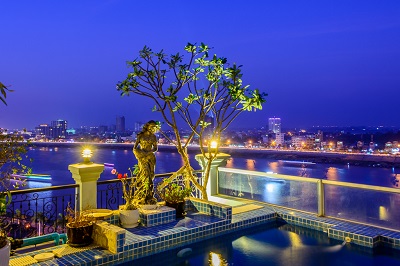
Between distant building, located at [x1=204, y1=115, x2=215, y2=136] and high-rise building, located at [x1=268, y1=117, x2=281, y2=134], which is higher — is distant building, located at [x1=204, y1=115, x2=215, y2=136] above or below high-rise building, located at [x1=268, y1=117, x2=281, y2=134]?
below

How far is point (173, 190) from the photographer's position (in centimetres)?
636

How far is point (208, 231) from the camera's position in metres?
5.66

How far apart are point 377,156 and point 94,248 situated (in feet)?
153

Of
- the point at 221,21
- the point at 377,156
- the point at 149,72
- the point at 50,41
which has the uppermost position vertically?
the point at 50,41

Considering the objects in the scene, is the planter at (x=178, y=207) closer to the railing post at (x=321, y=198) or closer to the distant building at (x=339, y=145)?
the railing post at (x=321, y=198)

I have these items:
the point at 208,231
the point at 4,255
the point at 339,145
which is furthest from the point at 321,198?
the point at 339,145

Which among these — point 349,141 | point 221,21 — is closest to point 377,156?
point 349,141

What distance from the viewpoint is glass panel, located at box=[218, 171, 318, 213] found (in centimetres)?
664

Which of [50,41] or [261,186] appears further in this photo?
[50,41]

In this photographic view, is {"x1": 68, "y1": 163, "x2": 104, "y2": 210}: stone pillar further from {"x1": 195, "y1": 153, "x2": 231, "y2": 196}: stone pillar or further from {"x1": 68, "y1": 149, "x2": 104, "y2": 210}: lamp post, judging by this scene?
{"x1": 195, "y1": 153, "x2": 231, "y2": 196}: stone pillar

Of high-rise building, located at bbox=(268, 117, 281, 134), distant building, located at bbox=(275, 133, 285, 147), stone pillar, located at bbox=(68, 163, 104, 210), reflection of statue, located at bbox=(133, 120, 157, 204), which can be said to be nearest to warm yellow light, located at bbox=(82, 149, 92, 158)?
stone pillar, located at bbox=(68, 163, 104, 210)

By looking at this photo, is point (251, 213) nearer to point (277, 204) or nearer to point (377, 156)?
point (277, 204)

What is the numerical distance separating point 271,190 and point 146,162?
2737 mm

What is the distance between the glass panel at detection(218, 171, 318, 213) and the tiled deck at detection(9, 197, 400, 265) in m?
0.22
